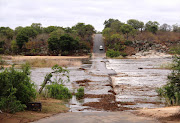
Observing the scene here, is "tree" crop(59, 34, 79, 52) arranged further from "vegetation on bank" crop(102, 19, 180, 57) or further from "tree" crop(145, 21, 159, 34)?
"tree" crop(145, 21, 159, 34)

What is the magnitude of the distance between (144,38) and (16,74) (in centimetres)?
7254

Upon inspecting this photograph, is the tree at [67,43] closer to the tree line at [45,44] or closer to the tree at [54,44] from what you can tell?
the tree line at [45,44]

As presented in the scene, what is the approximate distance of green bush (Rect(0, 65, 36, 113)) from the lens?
8.38 m

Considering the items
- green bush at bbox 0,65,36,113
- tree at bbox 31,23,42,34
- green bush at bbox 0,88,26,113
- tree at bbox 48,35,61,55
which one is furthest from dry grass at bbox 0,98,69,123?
tree at bbox 31,23,42,34

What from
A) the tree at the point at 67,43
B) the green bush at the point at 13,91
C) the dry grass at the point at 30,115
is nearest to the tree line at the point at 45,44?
the tree at the point at 67,43

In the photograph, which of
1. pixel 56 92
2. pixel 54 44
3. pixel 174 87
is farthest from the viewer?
pixel 54 44

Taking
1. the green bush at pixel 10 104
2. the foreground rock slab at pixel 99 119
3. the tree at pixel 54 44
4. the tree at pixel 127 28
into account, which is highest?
the tree at pixel 127 28

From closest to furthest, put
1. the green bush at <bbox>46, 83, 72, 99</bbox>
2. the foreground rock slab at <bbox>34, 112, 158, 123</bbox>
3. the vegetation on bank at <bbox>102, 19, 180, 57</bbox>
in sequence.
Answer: the foreground rock slab at <bbox>34, 112, 158, 123</bbox>
the green bush at <bbox>46, 83, 72, 99</bbox>
the vegetation on bank at <bbox>102, 19, 180, 57</bbox>

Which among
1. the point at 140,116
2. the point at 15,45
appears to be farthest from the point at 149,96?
the point at 15,45

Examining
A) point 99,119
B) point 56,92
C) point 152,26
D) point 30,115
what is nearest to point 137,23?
point 152,26

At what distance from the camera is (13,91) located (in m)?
8.75

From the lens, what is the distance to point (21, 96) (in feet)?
29.8

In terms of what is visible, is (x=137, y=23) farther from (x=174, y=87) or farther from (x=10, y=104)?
(x=10, y=104)

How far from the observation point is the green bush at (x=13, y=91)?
27.5 feet
